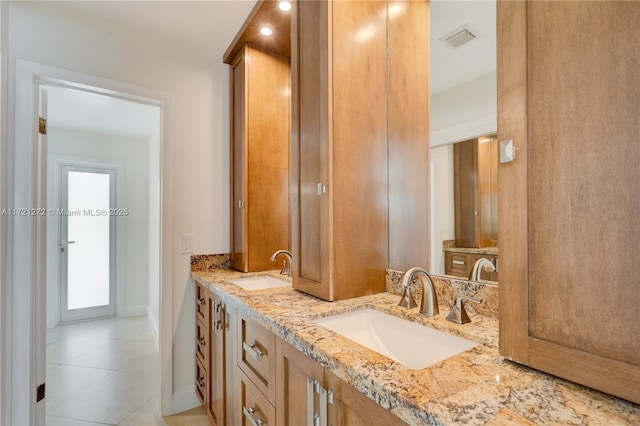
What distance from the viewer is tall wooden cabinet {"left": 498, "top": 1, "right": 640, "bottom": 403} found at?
1.72 feet

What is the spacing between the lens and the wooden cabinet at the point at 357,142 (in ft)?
4.20

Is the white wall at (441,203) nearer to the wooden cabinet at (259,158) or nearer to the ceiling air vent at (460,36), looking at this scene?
the ceiling air vent at (460,36)

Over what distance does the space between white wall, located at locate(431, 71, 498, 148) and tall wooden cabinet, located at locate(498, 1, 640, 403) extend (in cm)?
42

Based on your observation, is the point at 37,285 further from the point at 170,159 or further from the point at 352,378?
the point at 352,378

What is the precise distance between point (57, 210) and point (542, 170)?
4.83 m

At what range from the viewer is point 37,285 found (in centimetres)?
173

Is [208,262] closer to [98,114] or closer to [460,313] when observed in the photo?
[460,313]

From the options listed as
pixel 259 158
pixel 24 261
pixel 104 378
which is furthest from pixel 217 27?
pixel 104 378

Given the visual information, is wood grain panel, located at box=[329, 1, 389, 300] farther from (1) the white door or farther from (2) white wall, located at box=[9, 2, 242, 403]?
(1) the white door

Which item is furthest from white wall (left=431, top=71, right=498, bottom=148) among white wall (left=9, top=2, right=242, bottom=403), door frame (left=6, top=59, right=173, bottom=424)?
door frame (left=6, top=59, right=173, bottom=424)

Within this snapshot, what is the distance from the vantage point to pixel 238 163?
222 cm

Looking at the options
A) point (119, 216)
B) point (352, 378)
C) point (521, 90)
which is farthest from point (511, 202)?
point (119, 216)

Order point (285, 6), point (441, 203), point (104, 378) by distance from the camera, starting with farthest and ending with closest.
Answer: point (104, 378) < point (285, 6) < point (441, 203)

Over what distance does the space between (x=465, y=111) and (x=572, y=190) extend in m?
0.71
